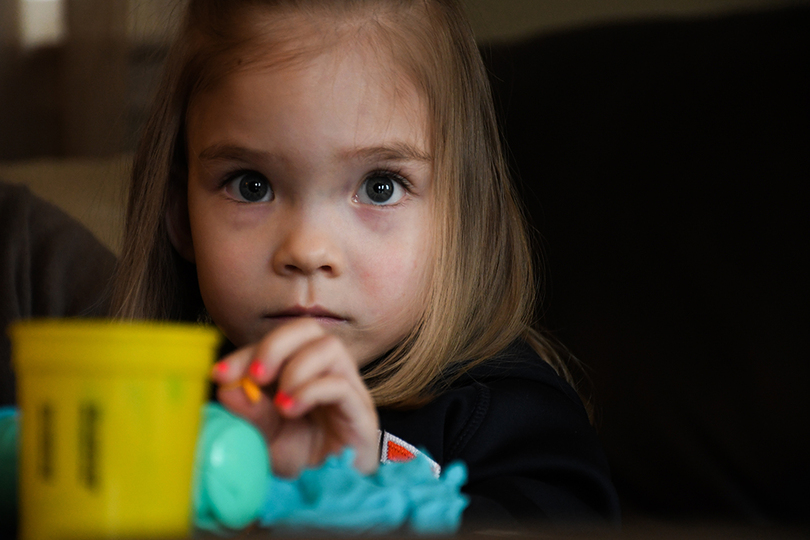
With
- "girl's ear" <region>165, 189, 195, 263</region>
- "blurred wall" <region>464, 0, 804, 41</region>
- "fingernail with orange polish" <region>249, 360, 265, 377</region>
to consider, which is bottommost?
"fingernail with orange polish" <region>249, 360, 265, 377</region>

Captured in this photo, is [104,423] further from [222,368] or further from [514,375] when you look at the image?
[514,375]

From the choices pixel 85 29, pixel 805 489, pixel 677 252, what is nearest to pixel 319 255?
pixel 677 252

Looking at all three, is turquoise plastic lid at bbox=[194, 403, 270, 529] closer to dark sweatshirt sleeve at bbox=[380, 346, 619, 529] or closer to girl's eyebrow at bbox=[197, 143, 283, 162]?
dark sweatshirt sleeve at bbox=[380, 346, 619, 529]

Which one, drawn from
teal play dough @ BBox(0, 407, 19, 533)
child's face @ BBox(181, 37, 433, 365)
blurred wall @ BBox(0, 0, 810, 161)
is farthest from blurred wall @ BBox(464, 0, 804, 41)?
teal play dough @ BBox(0, 407, 19, 533)

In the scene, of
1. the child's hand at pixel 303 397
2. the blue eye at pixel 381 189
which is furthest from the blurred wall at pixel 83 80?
the child's hand at pixel 303 397

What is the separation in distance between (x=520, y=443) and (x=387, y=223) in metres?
0.29

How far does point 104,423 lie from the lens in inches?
14.9

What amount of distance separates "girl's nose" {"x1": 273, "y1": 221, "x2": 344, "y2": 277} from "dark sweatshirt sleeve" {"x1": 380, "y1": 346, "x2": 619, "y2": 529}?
0.17 meters

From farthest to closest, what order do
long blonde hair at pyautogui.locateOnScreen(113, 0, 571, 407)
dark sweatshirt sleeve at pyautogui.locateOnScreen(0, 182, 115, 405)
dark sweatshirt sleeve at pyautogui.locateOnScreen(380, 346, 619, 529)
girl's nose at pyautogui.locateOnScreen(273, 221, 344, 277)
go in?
dark sweatshirt sleeve at pyautogui.locateOnScreen(0, 182, 115, 405) → long blonde hair at pyautogui.locateOnScreen(113, 0, 571, 407) → girl's nose at pyautogui.locateOnScreen(273, 221, 344, 277) → dark sweatshirt sleeve at pyautogui.locateOnScreen(380, 346, 619, 529)

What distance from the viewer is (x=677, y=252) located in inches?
36.5

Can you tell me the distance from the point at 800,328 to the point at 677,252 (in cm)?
17

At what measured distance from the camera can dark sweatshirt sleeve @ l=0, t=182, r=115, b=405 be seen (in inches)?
50.8

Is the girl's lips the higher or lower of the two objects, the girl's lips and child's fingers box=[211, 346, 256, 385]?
the higher

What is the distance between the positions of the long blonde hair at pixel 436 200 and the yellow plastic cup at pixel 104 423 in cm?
50
